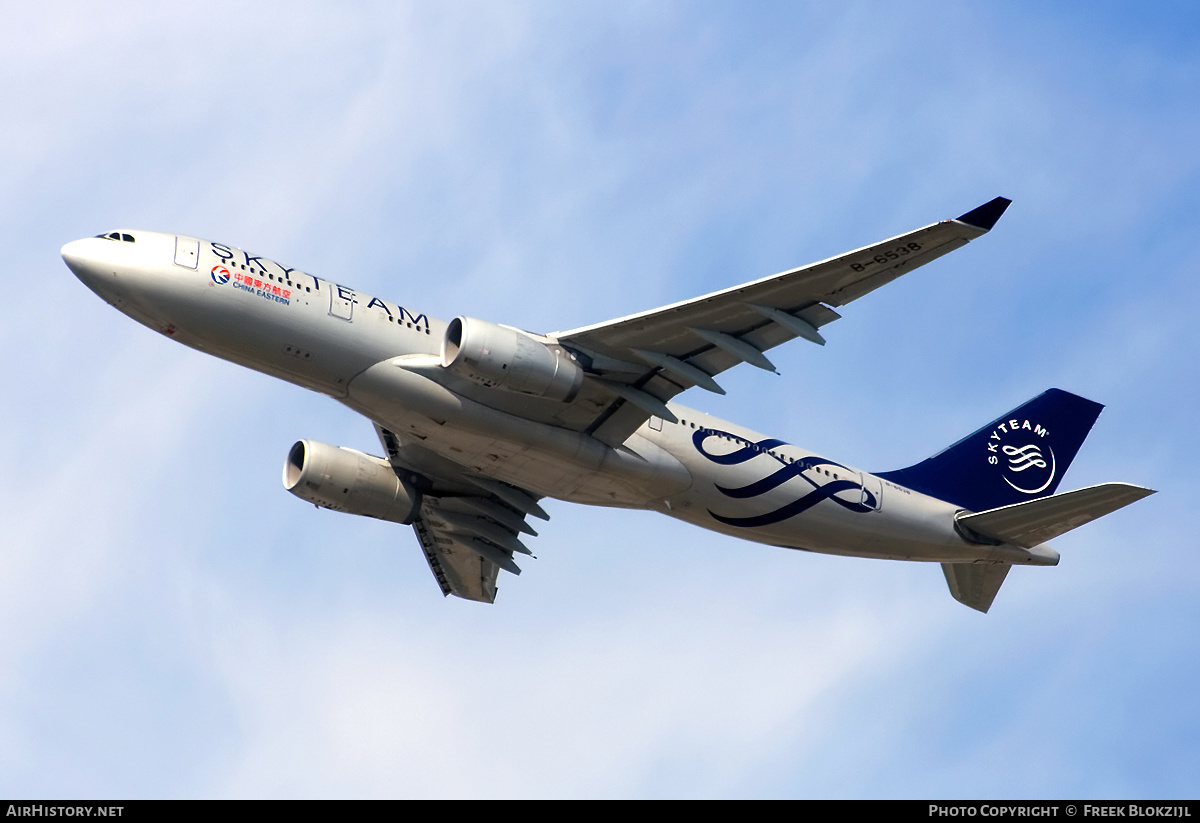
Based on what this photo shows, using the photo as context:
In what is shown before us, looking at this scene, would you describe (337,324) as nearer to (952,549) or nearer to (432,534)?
(432,534)

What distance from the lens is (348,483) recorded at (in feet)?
124

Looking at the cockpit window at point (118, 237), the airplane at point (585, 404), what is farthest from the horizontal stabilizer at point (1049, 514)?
the cockpit window at point (118, 237)

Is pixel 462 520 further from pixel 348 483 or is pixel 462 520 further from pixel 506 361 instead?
pixel 506 361

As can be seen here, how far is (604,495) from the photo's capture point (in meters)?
34.6

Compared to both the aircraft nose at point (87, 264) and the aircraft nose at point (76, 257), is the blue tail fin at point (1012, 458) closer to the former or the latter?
the aircraft nose at point (87, 264)

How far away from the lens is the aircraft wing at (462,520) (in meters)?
38.7

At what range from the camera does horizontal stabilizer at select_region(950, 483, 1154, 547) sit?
3409cm

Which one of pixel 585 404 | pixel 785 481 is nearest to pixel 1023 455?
pixel 785 481

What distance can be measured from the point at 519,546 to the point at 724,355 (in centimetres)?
1118

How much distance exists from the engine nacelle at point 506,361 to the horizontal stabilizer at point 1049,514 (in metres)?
13.0

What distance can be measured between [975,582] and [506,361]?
57.7 feet

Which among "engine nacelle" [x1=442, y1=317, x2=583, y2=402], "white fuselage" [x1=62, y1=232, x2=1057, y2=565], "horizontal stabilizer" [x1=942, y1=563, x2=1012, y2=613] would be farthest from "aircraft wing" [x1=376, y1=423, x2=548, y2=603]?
"horizontal stabilizer" [x1=942, y1=563, x2=1012, y2=613]
